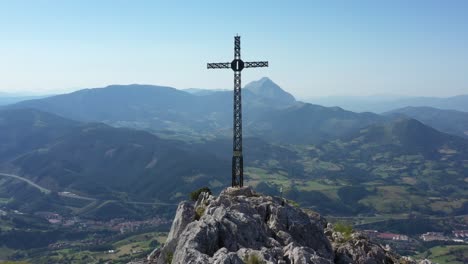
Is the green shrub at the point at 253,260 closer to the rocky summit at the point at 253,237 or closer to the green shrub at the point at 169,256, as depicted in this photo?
the rocky summit at the point at 253,237

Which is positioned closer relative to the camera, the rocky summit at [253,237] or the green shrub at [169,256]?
the rocky summit at [253,237]

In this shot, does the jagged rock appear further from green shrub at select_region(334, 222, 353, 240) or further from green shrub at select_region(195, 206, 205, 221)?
green shrub at select_region(195, 206, 205, 221)

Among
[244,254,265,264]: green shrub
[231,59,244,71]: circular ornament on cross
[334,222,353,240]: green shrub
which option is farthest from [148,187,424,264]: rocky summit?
[231,59,244,71]: circular ornament on cross

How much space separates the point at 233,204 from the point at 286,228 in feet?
18.7

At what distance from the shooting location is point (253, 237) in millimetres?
35531

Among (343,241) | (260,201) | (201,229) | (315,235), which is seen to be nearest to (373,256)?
(343,241)

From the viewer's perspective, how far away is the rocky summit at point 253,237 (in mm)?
30391

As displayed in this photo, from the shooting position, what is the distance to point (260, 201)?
45969mm

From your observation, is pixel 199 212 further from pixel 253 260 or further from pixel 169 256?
pixel 253 260

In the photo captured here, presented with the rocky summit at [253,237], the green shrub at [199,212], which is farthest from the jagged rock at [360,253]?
the green shrub at [199,212]

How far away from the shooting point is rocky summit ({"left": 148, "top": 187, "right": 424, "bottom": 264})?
30391 mm

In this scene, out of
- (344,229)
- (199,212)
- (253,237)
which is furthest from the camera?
(344,229)

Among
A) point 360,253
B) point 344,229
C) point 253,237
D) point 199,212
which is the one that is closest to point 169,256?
point 199,212

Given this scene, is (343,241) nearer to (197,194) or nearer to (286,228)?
(286,228)
